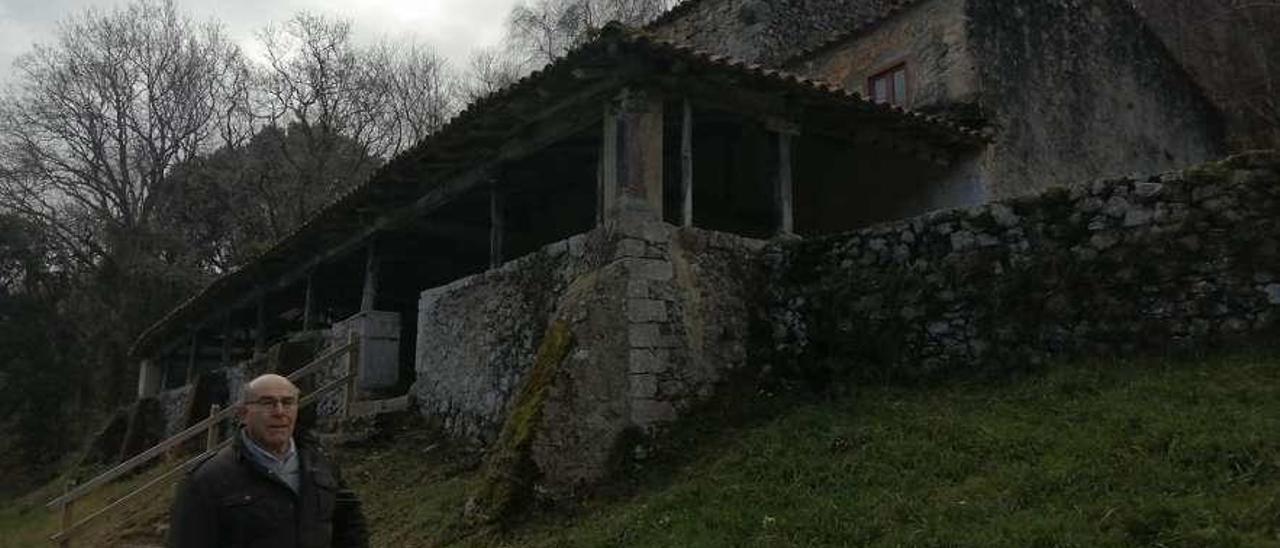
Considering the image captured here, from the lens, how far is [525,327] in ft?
30.0

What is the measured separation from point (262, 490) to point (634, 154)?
222 inches

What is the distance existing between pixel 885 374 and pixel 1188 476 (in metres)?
2.98

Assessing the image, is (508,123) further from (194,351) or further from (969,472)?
(194,351)

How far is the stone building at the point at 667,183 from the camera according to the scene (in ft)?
25.8

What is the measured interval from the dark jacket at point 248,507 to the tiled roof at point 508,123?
5040 mm

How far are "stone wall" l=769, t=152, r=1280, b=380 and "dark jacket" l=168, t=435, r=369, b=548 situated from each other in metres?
5.53

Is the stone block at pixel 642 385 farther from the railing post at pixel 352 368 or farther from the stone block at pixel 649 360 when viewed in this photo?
the railing post at pixel 352 368

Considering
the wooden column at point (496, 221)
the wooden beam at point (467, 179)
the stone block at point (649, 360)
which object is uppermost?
the wooden beam at point (467, 179)

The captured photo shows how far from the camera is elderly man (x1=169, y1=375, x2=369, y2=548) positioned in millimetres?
3197

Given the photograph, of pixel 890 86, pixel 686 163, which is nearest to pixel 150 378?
pixel 890 86

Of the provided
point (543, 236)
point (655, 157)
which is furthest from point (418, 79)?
point (655, 157)

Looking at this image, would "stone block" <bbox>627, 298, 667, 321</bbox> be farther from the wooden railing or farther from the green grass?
the wooden railing

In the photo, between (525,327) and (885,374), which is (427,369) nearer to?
(525,327)

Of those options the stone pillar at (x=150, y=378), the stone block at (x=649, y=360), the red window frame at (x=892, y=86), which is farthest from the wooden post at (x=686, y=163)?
the stone pillar at (x=150, y=378)
